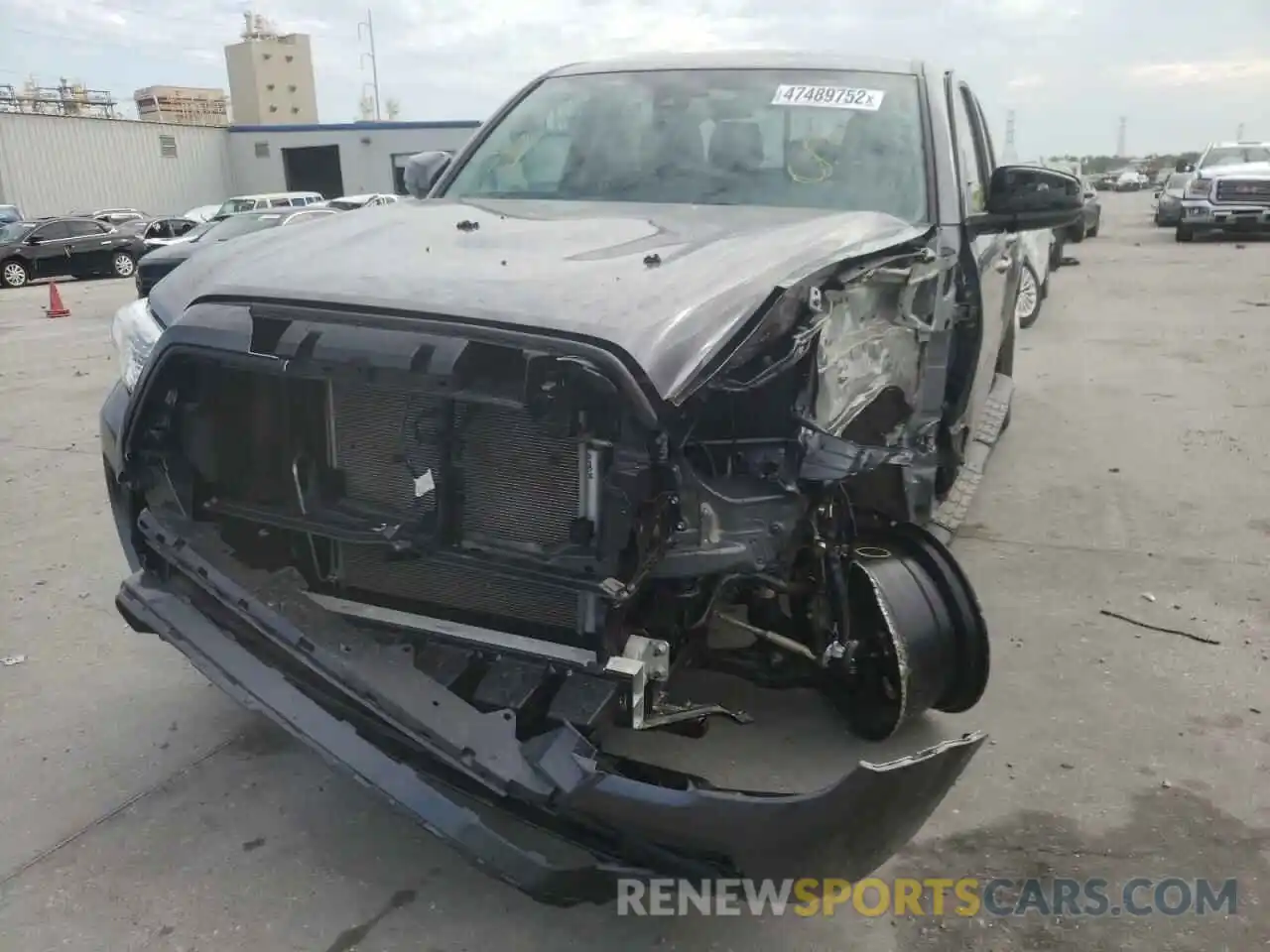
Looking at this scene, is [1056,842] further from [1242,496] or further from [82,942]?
[1242,496]

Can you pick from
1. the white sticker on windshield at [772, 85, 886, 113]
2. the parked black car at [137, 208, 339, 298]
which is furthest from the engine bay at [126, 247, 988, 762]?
the parked black car at [137, 208, 339, 298]

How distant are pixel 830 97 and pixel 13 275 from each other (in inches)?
878

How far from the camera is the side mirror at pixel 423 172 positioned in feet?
14.2

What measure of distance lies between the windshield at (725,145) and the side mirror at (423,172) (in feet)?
0.71

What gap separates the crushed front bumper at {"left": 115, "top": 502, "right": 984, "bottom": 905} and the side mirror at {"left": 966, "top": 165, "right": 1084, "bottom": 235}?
2138 mm

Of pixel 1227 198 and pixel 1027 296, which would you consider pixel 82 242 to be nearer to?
pixel 1027 296

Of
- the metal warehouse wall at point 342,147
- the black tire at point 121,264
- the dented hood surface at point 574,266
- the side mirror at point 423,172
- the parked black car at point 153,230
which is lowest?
the black tire at point 121,264

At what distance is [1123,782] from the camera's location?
3.07 metres

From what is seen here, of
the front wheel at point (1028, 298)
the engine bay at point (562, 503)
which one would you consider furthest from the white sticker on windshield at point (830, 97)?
the front wheel at point (1028, 298)

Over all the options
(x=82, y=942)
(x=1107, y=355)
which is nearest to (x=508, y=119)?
(x=82, y=942)

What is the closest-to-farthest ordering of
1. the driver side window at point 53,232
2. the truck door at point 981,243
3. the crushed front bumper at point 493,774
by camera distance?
the crushed front bumper at point 493,774
the truck door at point 981,243
the driver side window at point 53,232

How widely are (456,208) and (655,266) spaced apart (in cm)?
133

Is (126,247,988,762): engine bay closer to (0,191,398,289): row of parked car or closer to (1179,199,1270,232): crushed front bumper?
(0,191,398,289): row of parked car

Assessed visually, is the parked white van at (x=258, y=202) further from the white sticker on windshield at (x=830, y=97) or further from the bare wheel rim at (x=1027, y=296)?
the white sticker on windshield at (x=830, y=97)
